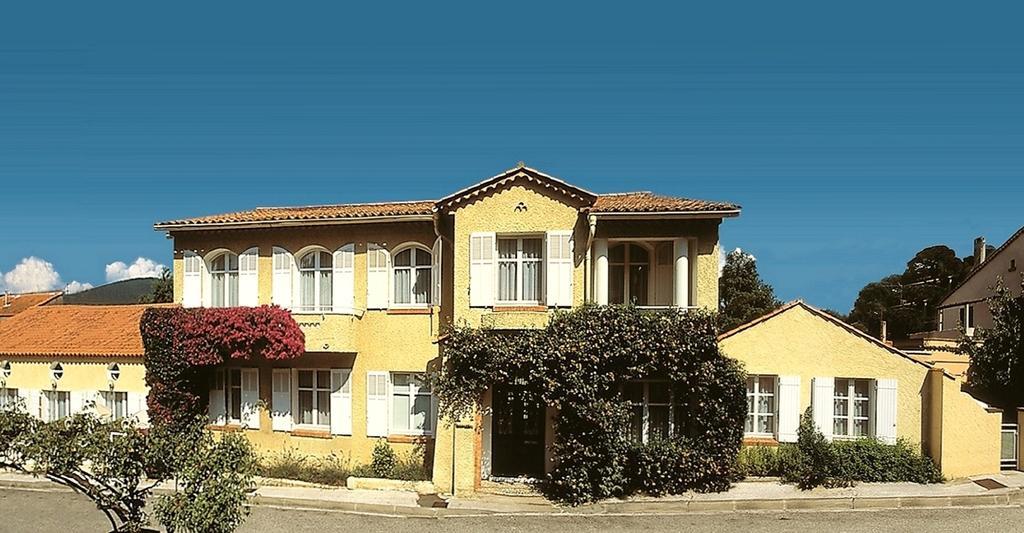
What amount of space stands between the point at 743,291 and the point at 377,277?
28.4 m

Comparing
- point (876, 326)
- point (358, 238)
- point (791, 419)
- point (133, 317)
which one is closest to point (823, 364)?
point (791, 419)

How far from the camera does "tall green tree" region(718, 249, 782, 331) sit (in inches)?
1603

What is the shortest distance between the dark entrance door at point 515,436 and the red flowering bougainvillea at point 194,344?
17.8ft

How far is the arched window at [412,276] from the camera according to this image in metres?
18.8

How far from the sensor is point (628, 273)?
1900 centimetres

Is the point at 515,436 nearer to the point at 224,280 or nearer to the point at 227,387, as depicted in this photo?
the point at 227,387

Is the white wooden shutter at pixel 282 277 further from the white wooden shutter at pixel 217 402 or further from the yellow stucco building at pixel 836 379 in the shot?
the yellow stucco building at pixel 836 379

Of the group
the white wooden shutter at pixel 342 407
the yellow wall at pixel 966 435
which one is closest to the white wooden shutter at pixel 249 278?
the white wooden shutter at pixel 342 407

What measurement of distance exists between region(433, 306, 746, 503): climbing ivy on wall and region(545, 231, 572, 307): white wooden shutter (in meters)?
0.56

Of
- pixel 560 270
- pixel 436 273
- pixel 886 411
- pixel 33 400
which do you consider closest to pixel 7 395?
pixel 33 400

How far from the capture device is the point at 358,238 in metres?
19.2

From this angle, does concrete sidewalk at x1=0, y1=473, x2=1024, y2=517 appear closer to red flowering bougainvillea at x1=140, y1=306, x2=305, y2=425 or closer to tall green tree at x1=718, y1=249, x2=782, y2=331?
red flowering bougainvillea at x1=140, y1=306, x2=305, y2=425

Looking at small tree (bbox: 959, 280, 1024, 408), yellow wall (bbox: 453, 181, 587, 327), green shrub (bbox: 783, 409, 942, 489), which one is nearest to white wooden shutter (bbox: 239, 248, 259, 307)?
yellow wall (bbox: 453, 181, 587, 327)

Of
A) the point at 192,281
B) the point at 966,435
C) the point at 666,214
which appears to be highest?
the point at 666,214
